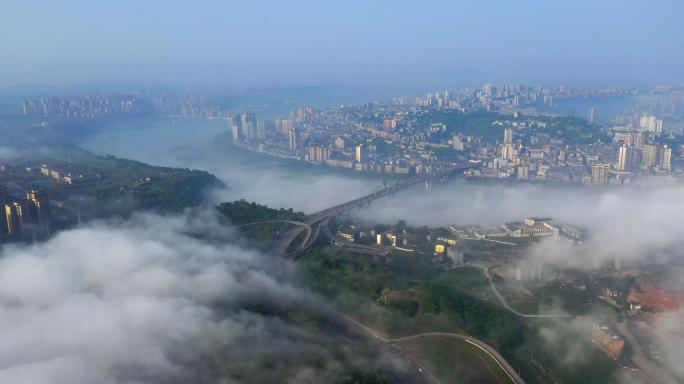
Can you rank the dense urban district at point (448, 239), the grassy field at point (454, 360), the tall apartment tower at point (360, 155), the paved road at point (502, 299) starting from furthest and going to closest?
the tall apartment tower at point (360, 155) → the paved road at point (502, 299) → the dense urban district at point (448, 239) → the grassy field at point (454, 360)

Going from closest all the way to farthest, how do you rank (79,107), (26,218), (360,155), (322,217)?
(26,218) < (322,217) < (360,155) < (79,107)

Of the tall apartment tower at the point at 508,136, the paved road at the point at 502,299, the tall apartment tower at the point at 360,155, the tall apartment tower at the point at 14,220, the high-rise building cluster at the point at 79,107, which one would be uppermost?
the high-rise building cluster at the point at 79,107

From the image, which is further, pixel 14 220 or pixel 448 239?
pixel 448 239

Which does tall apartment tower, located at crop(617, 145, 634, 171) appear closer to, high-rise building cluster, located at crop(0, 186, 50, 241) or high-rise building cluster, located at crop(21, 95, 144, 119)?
high-rise building cluster, located at crop(0, 186, 50, 241)

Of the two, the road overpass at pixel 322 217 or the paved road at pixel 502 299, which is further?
the road overpass at pixel 322 217

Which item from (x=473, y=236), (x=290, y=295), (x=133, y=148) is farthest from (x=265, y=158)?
(x=290, y=295)

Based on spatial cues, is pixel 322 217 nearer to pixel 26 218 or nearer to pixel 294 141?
pixel 26 218

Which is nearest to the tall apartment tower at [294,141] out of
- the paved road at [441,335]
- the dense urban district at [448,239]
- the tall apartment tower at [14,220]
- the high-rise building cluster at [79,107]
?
the dense urban district at [448,239]

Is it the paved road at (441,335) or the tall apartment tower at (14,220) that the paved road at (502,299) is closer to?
the paved road at (441,335)

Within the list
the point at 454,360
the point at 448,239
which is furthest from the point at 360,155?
the point at 454,360
